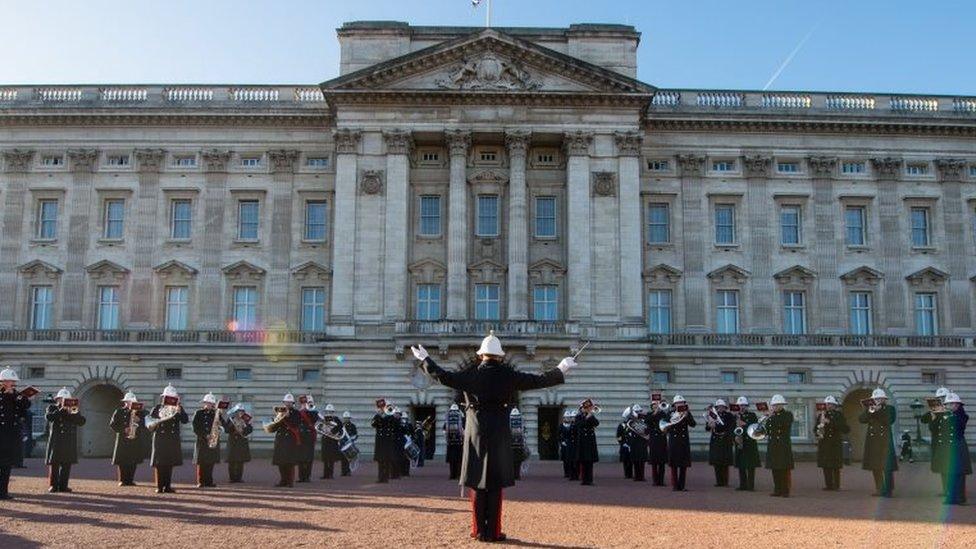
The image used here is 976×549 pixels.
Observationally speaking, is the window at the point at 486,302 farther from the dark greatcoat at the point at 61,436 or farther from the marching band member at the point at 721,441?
the dark greatcoat at the point at 61,436

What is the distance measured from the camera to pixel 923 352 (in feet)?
154

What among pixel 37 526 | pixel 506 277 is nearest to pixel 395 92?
pixel 506 277

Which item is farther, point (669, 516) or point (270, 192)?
point (270, 192)

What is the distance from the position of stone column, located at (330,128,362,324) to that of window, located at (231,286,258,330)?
4.53m

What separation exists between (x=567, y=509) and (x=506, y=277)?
28.5 meters

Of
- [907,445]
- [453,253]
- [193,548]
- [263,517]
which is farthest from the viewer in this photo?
[453,253]

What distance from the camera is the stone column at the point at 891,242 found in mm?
47719

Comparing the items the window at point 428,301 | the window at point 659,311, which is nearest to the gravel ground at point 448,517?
the window at point 428,301

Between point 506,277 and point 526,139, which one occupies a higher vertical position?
point 526,139

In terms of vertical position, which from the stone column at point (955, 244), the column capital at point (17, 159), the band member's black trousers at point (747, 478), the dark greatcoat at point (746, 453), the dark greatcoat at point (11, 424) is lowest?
the band member's black trousers at point (747, 478)

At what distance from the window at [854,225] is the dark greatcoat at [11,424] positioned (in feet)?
127

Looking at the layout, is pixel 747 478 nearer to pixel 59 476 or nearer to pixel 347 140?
pixel 59 476

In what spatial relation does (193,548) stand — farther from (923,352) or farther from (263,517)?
(923,352)

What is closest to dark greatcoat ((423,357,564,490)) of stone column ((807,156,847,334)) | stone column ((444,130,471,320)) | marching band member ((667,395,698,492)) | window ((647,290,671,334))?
marching band member ((667,395,698,492))
